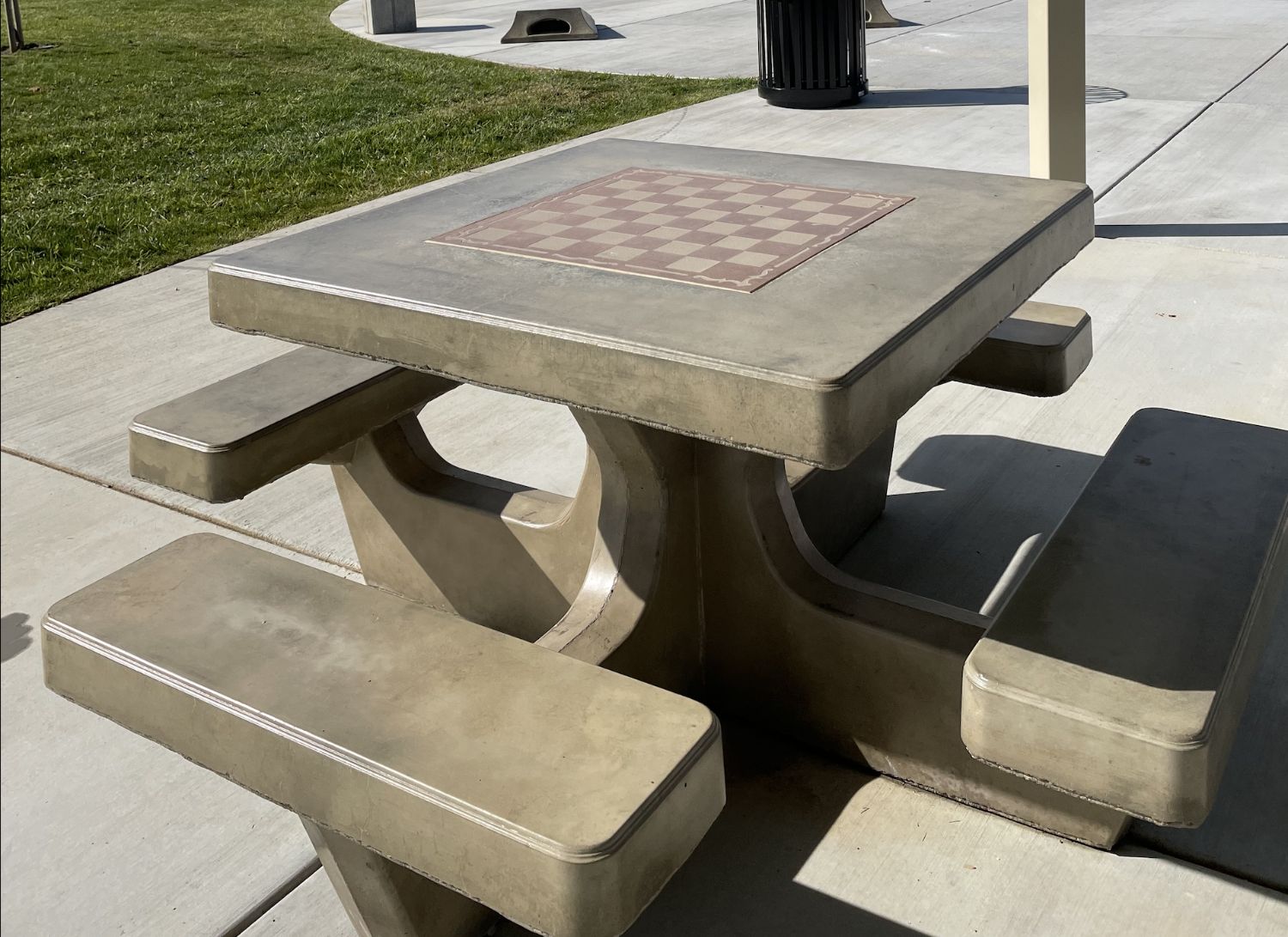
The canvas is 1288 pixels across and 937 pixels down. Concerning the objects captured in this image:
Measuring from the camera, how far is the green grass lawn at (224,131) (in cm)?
653

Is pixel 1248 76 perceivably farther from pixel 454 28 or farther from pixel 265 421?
pixel 454 28

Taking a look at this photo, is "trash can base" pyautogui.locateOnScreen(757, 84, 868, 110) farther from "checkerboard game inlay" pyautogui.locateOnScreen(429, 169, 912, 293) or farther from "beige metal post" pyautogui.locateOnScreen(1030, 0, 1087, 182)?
"checkerboard game inlay" pyautogui.locateOnScreen(429, 169, 912, 293)

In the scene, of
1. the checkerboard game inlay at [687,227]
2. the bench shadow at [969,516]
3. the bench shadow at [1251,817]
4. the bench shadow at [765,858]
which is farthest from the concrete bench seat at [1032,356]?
the bench shadow at [765,858]

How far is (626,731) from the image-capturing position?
156 cm

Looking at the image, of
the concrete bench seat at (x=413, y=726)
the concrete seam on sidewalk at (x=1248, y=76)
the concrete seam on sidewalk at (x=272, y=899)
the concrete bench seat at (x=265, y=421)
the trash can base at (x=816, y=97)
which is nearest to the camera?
the concrete bench seat at (x=413, y=726)

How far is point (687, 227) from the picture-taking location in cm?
220

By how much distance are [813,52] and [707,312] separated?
730cm

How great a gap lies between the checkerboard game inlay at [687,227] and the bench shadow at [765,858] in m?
0.88

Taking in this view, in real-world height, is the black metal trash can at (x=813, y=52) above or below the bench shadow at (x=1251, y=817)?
above

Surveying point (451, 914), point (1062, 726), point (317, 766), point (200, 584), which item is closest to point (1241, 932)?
point (1062, 726)

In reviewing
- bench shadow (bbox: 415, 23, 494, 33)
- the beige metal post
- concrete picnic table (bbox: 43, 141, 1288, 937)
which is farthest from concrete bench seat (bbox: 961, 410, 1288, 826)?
bench shadow (bbox: 415, 23, 494, 33)

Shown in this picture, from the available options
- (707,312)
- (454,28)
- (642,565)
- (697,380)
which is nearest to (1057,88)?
(642,565)

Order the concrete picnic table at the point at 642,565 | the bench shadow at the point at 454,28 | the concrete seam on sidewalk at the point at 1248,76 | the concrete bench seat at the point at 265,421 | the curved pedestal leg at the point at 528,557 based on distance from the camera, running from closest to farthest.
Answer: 1. the concrete picnic table at the point at 642,565
2. the curved pedestal leg at the point at 528,557
3. the concrete bench seat at the point at 265,421
4. the concrete seam on sidewalk at the point at 1248,76
5. the bench shadow at the point at 454,28

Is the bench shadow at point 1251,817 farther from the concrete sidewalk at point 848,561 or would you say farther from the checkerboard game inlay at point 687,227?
the checkerboard game inlay at point 687,227
